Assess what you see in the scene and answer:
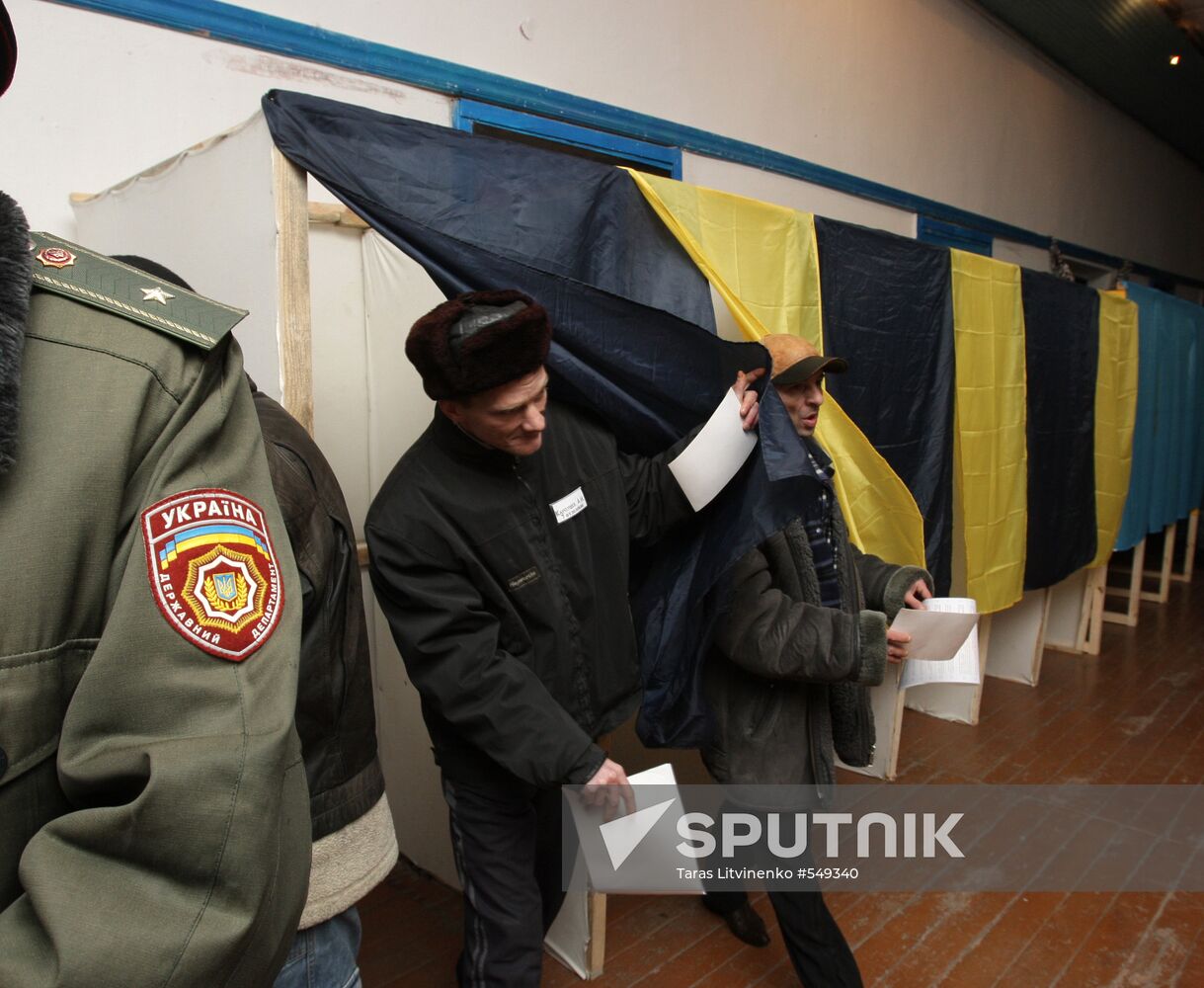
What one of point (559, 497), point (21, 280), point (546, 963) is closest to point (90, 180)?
point (559, 497)

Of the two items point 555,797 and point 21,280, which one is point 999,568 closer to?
point 555,797

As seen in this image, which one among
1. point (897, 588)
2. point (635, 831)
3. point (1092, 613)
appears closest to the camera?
point (635, 831)

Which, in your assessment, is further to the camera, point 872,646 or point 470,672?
point 872,646

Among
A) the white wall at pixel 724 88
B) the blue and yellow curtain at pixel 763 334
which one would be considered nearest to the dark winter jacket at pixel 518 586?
the blue and yellow curtain at pixel 763 334

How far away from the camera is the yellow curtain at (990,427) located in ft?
9.93

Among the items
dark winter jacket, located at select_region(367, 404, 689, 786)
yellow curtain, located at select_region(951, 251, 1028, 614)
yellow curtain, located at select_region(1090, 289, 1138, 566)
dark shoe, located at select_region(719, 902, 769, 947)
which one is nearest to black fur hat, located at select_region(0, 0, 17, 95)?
dark winter jacket, located at select_region(367, 404, 689, 786)

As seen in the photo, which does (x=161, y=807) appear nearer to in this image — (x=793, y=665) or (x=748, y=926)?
(x=793, y=665)

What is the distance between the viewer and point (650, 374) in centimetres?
172

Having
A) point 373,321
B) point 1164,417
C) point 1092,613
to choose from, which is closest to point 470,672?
point 373,321

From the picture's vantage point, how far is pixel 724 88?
148 inches

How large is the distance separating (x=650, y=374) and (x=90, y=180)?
61.8 inches

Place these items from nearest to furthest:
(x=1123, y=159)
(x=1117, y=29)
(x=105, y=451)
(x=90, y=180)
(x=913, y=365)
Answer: (x=105, y=451)
(x=90, y=180)
(x=913, y=365)
(x=1117, y=29)
(x=1123, y=159)

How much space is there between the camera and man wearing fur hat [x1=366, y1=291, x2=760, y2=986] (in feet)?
4.68

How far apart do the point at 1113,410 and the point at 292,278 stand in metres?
4.05
